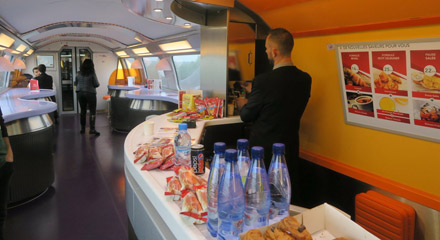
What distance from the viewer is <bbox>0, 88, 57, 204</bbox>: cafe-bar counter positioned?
12.0 feet

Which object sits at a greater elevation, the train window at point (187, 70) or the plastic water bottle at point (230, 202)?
the train window at point (187, 70)

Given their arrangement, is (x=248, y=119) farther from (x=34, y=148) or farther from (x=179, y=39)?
(x=179, y=39)

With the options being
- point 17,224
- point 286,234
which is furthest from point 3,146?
point 286,234

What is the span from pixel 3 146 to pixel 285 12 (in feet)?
9.18

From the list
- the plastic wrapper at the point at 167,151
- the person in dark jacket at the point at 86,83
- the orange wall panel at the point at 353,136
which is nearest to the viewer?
the plastic wrapper at the point at 167,151

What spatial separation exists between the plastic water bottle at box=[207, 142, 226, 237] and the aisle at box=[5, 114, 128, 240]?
2348 millimetres

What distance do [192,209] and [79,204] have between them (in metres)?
3.22

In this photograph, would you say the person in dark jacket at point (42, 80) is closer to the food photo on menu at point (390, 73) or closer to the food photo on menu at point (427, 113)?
the food photo on menu at point (390, 73)

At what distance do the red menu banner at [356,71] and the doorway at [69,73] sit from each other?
1210cm

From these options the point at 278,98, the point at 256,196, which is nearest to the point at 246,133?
the point at 278,98

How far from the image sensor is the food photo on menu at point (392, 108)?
2.36m

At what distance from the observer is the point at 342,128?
9.73ft

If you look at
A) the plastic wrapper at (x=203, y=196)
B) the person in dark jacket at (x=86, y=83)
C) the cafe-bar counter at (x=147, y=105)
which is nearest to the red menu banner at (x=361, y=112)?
the plastic wrapper at (x=203, y=196)

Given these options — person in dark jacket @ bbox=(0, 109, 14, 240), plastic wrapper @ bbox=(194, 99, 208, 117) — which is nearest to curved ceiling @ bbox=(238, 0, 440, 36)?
plastic wrapper @ bbox=(194, 99, 208, 117)
